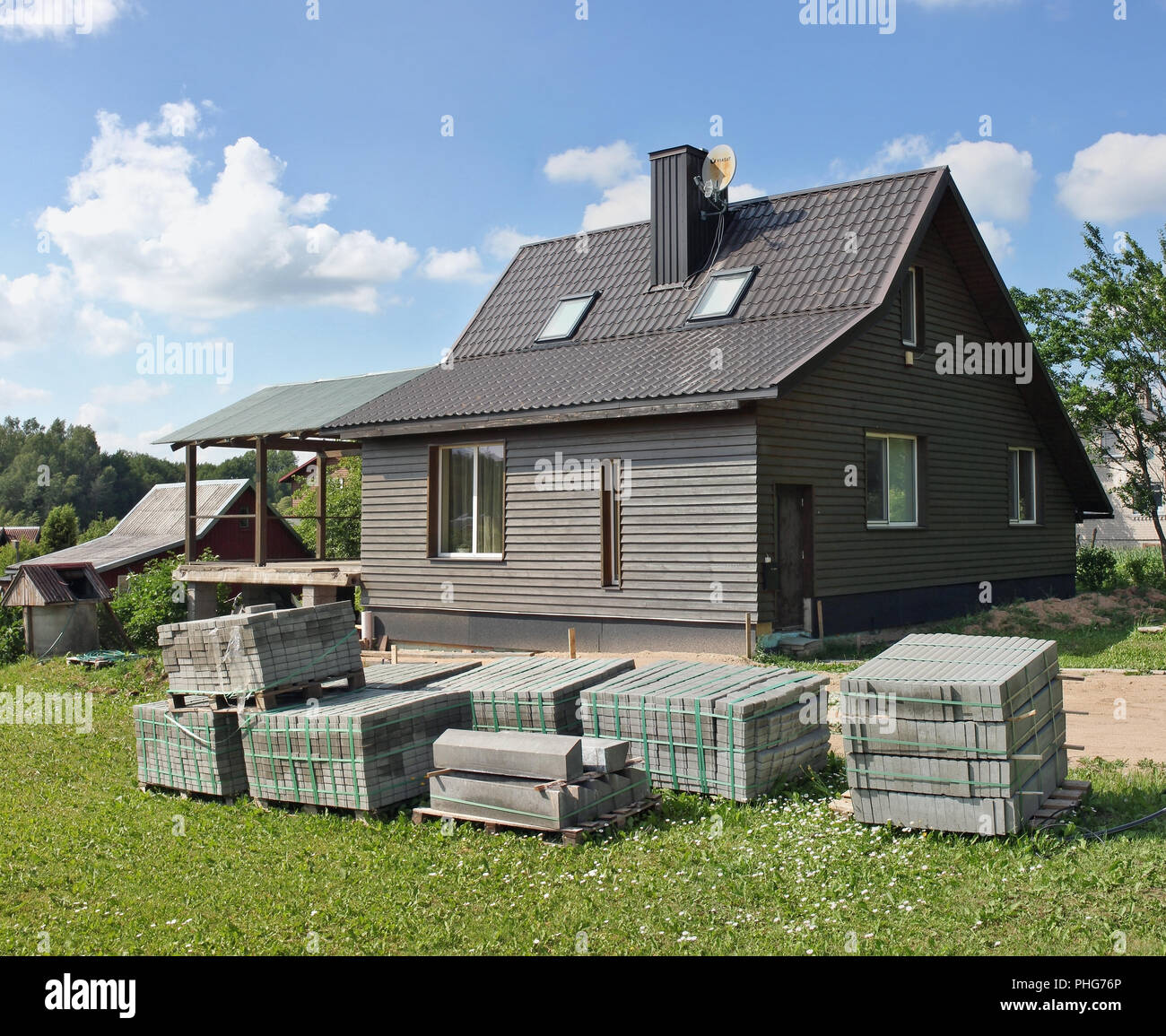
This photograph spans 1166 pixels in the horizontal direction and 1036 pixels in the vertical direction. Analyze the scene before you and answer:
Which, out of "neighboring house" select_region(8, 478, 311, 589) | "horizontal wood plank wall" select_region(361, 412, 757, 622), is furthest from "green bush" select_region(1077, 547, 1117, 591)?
"neighboring house" select_region(8, 478, 311, 589)

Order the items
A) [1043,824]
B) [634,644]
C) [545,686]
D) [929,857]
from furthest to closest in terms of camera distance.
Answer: [634,644] < [545,686] < [1043,824] < [929,857]

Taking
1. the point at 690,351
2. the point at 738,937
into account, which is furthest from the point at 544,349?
the point at 738,937

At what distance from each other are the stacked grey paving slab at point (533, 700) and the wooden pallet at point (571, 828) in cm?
100

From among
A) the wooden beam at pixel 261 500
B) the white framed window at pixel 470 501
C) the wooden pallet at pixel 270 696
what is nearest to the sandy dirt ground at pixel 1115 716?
the wooden pallet at pixel 270 696

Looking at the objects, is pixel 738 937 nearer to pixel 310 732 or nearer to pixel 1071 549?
pixel 310 732

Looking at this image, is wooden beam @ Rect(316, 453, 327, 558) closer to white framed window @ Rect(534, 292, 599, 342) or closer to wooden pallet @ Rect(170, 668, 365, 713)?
white framed window @ Rect(534, 292, 599, 342)

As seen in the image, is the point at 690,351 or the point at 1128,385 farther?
the point at 1128,385

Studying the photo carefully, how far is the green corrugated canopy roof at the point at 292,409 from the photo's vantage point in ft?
60.1

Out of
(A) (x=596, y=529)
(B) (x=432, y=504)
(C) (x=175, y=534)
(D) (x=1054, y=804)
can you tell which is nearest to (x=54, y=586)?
(B) (x=432, y=504)

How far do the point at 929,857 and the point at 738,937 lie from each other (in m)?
1.52

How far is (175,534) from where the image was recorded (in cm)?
2694

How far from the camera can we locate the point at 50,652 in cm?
1788

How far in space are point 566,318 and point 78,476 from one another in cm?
8144

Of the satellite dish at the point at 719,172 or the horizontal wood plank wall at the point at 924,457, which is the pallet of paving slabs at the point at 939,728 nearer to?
the horizontal wood plank wall at the point at 924,457
